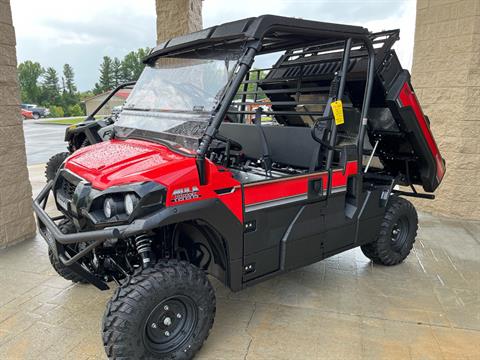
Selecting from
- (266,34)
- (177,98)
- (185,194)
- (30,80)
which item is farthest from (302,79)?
(30,80)

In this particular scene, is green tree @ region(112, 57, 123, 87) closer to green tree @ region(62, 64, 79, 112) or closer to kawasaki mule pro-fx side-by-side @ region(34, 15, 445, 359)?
green tree @ region(62, 64, 79, 112)

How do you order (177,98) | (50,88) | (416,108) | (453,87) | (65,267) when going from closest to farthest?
(177,98)
(65,267)
(416,108)
(453,87)
(50,88)

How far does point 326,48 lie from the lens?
12.0 feet

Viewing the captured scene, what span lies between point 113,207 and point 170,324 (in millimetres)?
812

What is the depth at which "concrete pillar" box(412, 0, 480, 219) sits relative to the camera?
16.5 feet

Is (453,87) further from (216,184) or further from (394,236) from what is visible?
(216,184)

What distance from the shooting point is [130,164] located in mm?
2398

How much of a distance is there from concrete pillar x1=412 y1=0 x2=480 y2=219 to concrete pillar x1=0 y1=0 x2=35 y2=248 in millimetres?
5006

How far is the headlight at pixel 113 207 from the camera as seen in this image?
220cm

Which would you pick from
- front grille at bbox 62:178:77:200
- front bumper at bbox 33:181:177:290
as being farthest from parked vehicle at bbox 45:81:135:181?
front bumper at bbox 33:181:177:290

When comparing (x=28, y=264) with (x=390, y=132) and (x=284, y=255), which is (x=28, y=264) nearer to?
(x=284, y=255)

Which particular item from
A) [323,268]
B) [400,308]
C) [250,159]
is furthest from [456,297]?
[250,159]

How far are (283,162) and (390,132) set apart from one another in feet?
3.44

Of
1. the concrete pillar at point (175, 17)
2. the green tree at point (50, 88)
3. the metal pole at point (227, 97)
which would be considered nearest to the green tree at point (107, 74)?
the green tree at point (50, 88)
